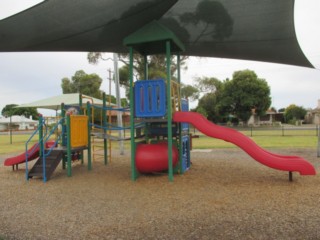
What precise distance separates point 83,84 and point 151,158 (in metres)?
35.5

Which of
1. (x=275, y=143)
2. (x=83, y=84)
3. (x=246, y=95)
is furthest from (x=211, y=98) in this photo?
(x=275, y=143)

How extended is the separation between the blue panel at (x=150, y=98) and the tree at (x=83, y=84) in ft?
109

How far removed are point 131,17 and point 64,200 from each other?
388cm

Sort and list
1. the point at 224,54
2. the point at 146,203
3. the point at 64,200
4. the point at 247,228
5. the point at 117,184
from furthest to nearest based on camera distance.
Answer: the point at 224,54, the point at 117,184, the point at 64,200, the point at 146,203, the point at 247,228

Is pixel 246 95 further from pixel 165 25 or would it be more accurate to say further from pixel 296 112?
pixel 165 25

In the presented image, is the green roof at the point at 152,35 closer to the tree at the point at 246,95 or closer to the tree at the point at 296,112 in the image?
the tree at the point at 246,95

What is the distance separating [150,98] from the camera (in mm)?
6934

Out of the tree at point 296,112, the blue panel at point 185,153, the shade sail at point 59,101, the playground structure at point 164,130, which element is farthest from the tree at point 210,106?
the playground structure at point 164,130

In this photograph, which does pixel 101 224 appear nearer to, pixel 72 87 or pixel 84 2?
pixel 84 2

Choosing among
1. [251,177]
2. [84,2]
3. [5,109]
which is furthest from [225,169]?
[5,109]

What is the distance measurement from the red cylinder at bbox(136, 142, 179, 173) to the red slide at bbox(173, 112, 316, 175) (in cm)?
90

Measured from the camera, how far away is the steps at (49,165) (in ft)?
24.1

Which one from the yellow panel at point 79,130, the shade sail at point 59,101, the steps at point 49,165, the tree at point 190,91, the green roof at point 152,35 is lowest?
the steps at point 49,165

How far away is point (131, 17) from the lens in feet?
20.3
